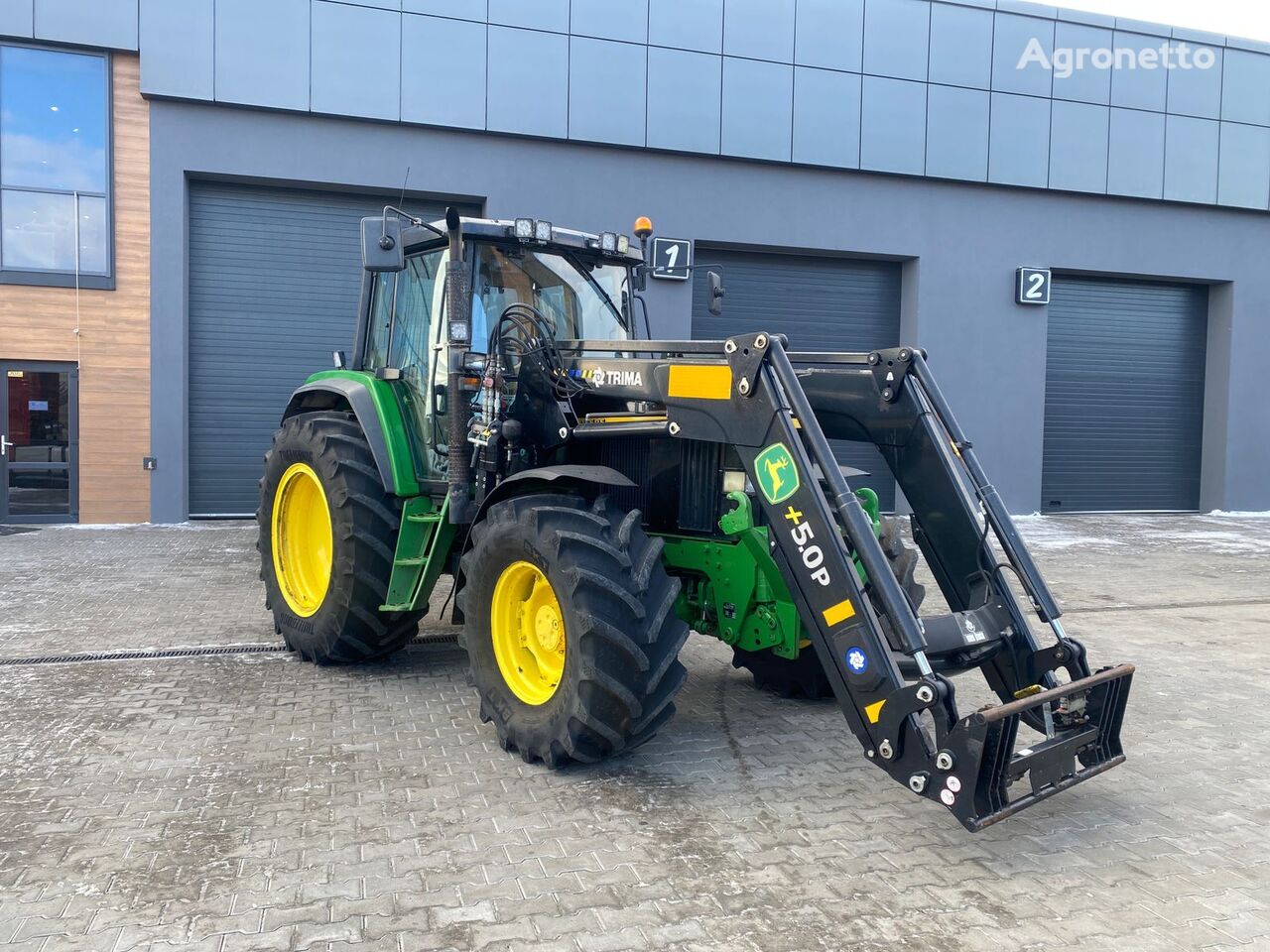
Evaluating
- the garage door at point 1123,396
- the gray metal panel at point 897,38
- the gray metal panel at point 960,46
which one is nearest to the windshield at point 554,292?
the gray metal panel at point 897,38

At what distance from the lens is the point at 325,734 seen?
506cm

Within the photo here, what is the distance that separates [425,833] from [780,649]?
186cm

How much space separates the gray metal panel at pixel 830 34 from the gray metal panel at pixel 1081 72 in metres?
3.54

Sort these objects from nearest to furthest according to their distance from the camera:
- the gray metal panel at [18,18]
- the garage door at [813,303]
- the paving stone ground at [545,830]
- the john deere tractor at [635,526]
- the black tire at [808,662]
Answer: the paving stone ground at [545,830] < the john deere tractor at [635,526] < the black tire at [808,662] < the gray metal panel at [18,18] < the garage door at [813,303]

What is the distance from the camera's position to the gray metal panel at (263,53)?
41.6 feet

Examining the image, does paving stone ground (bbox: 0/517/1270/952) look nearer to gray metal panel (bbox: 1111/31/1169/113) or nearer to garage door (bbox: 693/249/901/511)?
garage door (bbox: 693/249/901/511)

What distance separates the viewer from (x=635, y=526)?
4.48m

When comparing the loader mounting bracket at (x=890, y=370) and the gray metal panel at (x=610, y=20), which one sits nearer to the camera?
the loader mounting bracket at (x=890, y=370)

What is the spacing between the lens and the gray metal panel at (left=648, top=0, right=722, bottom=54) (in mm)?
14188

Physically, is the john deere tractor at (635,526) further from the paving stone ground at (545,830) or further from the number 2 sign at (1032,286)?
the number 2 sign at (1032,286)

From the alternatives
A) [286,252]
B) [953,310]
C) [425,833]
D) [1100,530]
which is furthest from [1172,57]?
[425,833]

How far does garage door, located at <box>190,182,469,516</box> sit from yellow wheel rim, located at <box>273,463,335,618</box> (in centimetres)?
729

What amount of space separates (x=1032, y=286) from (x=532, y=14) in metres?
8.77

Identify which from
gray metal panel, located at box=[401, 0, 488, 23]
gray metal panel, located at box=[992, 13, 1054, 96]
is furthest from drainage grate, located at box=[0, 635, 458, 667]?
gray metal panel, located at box=[992, 13, 1054, 96]
